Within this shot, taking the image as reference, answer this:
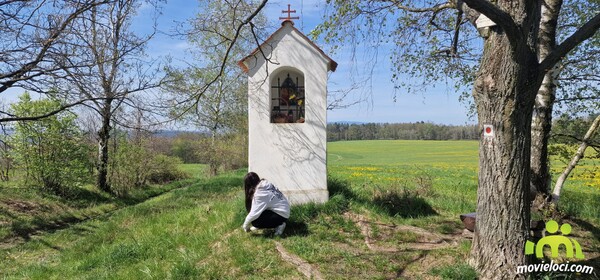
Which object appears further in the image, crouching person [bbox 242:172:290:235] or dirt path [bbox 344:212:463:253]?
crouching person [bbox 242:172:290:235]

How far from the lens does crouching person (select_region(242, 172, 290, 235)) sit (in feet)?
19.4

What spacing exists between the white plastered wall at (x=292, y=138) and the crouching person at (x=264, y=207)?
1074mm

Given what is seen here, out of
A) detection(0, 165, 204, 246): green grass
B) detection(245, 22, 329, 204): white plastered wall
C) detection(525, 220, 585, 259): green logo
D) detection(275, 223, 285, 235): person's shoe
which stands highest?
detection(245, 22, 329, 204): white plastered wall

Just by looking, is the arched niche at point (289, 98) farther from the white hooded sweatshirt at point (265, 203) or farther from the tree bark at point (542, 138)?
the tree bark at point (542, 138)

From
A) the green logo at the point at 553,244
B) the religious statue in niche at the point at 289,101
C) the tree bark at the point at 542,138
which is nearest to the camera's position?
the green logo at the point at 553,244

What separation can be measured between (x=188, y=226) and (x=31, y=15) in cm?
497

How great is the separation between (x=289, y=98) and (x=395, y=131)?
65126 millimetres

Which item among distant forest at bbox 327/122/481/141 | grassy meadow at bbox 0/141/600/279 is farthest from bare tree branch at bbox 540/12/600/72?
distant forest at bbox 327/122/481/141

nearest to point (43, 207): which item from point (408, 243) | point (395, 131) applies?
point (408, 243)

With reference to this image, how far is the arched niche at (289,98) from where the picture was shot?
7859 millimetres

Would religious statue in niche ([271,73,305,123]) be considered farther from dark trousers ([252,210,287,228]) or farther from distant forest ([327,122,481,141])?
distant forest ([327,122,481,141])

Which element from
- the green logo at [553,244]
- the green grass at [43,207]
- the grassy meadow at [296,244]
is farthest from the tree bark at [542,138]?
the green grass at [43,207]

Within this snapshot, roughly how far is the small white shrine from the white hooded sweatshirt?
43.1 inches

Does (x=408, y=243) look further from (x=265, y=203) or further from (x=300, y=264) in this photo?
(x=265, y=203)
